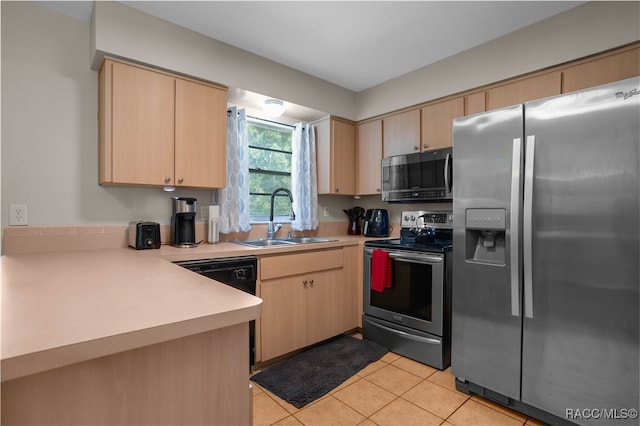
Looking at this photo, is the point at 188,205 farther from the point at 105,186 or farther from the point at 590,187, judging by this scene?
the point at 590,187

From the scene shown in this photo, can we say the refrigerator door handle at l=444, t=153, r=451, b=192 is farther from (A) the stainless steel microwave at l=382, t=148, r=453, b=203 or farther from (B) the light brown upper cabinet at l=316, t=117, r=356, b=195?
(B) the light brown upper cabinet at l=316, t=117, r=356, b=195

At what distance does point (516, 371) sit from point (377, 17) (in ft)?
7.64

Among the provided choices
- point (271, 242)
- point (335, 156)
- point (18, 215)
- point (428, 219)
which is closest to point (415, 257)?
point (428, 219)

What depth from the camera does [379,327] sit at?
2703mm

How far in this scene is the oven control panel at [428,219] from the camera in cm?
264

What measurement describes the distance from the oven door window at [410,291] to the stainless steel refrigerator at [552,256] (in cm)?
34

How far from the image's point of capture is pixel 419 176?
2842 millimetres

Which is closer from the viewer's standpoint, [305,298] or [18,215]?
[18,215]

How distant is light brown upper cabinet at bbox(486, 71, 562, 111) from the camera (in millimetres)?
2219

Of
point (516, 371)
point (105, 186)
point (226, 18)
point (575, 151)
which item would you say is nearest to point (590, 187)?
point (575, 151)

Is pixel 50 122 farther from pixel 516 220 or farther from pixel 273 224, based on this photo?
pixel 516 220

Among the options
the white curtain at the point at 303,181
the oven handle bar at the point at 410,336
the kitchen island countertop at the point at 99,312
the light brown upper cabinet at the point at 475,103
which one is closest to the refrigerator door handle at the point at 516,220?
the oven handle bar at the point at 410,336

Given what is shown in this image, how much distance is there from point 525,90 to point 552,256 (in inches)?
53.2

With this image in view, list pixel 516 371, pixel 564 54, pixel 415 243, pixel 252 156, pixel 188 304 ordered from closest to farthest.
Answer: pixel 188 304 → pixel 516 371 → pixel 564 54 → pixel 415 243 → pixel 252 156
